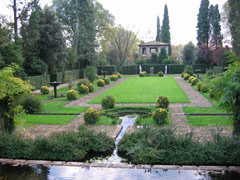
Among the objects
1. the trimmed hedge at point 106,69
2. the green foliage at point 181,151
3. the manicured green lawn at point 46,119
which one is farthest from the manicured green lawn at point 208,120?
the trimmed hedge at point 106,69

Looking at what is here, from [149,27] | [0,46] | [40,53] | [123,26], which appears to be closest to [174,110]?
[0,46]

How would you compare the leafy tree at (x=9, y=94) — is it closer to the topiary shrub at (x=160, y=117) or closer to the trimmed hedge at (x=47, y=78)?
the topiary shrub at (x=160, y=117)

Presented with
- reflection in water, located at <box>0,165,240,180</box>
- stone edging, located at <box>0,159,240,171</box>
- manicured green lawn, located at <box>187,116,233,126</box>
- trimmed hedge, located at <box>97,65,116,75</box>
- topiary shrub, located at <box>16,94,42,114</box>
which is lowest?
reflection in water, located at <box>0,165,240,180</box>

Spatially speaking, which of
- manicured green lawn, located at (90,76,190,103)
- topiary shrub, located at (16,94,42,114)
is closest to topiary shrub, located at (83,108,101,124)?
topiary shrub, located at (16,94,42,114)

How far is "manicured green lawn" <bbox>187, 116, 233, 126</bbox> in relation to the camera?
25.7 feet

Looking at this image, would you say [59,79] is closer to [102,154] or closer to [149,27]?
[102,154]

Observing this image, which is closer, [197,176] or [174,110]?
[197,176]

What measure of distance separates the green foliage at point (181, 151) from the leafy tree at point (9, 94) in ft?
10.0

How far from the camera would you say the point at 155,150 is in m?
5.25

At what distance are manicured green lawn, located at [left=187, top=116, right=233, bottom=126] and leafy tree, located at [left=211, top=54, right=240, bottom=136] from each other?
2.04 meters

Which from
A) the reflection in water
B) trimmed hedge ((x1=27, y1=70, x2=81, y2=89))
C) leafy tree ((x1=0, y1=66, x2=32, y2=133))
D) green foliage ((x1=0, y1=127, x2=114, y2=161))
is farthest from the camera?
trimmed hedge ((x1=27, y1=70, x2=81, y2=89))

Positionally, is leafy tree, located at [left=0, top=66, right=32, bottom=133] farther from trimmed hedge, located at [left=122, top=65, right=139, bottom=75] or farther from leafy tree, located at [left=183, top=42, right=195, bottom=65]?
leafy tree, located at [left=183, top=42, right=195, bottom=65]

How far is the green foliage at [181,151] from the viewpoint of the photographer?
5.06 meters

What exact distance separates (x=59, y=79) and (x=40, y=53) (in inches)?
121
